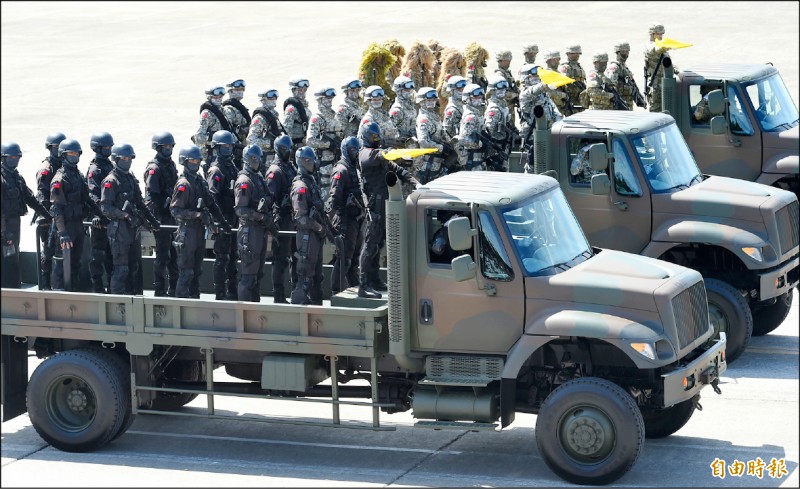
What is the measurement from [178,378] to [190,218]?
1.48 meters

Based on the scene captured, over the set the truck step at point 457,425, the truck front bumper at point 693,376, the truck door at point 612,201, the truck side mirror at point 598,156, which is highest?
the truck side mirror at point 598,156

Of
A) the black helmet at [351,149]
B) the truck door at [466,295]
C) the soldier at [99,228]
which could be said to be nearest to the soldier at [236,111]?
the soldier at [99,228]

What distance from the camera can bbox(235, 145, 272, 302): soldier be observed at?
1525cm

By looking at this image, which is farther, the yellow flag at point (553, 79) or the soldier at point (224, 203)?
the yellow flag at point (553, 79)

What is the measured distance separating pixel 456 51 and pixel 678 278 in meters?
10.7

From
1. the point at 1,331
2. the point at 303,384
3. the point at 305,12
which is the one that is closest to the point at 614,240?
the point at 303,384

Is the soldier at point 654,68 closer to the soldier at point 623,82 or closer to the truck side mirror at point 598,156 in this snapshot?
the soldier at point 623,82

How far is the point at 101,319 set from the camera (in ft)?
47.5

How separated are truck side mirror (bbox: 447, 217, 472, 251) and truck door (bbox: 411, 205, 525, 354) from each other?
0.70 feet

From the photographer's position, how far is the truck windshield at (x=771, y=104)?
19609mm

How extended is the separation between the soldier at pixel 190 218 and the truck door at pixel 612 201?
12.7ft

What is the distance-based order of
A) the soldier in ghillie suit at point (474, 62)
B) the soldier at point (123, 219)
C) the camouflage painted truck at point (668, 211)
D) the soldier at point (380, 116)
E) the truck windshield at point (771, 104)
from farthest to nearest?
the soldier in ghillie suit at point (474, 62), the truck windshield at point (771, 104), the soldier at point (380, 116), the camouflage painted truck at point (668, 211), the soldier at point (123, 219)

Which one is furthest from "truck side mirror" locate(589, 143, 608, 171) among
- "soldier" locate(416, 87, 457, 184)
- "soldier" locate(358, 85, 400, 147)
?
"soldier" locate(358, 85, 400, 147)

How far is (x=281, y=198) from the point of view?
15617mm
